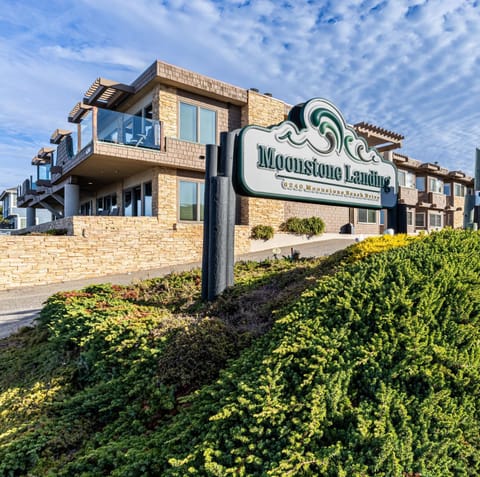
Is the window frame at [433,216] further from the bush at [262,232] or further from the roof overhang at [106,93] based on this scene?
the roof overhang at [106,93]

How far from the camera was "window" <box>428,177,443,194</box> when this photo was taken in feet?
103

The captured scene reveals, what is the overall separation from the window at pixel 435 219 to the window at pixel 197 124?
916 inches

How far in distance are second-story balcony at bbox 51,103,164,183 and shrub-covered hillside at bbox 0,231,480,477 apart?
39.4 ft

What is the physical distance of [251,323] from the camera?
3297mm

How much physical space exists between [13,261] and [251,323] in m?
10.5

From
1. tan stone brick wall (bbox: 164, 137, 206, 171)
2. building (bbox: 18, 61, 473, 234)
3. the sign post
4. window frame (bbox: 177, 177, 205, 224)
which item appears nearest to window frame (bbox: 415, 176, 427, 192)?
building (bbox: 18, 61, 473, 234)

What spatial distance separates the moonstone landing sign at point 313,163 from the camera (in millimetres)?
5004

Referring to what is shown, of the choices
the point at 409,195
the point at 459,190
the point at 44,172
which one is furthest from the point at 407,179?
the point at 44,172

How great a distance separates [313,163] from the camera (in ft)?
19.4

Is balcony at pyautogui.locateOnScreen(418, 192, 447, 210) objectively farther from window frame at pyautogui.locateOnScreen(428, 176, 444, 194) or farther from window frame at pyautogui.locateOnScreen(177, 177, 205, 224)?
window frame at pyautogui.locateOnScreen(177, 177, 205, 224)

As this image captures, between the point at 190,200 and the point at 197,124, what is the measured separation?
358cm

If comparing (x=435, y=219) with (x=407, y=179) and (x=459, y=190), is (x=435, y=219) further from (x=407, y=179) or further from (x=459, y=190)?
(x=459, y=190)

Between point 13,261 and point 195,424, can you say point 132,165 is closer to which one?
point 13,261

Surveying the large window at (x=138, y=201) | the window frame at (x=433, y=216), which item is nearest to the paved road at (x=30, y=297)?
the large window at (x=138, y=201)
